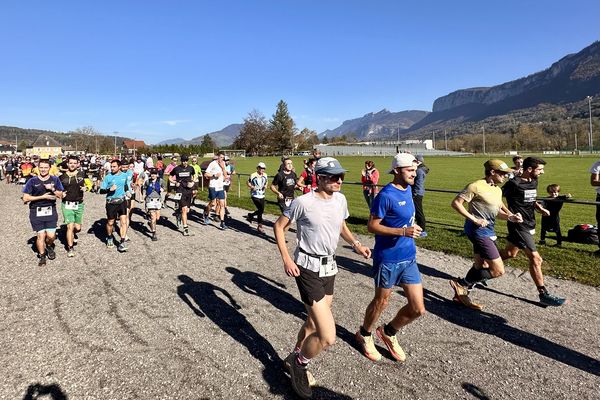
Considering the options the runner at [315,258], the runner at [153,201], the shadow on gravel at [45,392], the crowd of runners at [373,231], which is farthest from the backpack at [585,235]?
the runner at [153,201]

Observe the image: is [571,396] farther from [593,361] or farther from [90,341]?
[90,341]

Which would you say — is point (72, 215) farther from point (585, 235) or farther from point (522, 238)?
point (585, 235)

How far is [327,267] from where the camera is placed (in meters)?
3.34

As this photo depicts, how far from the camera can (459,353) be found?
13.0ft

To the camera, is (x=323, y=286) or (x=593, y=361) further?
(x=593, y=361)

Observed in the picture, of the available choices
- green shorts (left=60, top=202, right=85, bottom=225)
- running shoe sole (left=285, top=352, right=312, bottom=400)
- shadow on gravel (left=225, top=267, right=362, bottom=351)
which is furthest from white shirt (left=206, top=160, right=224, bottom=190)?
running shoe sole (left=285, top=352, right=312, bottom=400)

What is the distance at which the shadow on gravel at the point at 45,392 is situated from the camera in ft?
10.8

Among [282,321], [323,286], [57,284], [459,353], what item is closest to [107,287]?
[57,284]

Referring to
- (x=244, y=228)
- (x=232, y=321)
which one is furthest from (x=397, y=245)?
(x=244, y=228)

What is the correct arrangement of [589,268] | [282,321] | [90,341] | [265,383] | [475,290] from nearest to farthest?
[265,383] < [90,341] < [282,321] < [475,290] < [589,268]

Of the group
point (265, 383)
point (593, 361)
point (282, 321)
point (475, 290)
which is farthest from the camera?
point (475, 290)

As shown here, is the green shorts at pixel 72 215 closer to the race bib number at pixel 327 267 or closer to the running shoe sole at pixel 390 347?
the race bib number at pixel 327 267

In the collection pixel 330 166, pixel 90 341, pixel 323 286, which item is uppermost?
pixel 330 166

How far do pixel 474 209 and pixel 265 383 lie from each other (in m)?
3.49
